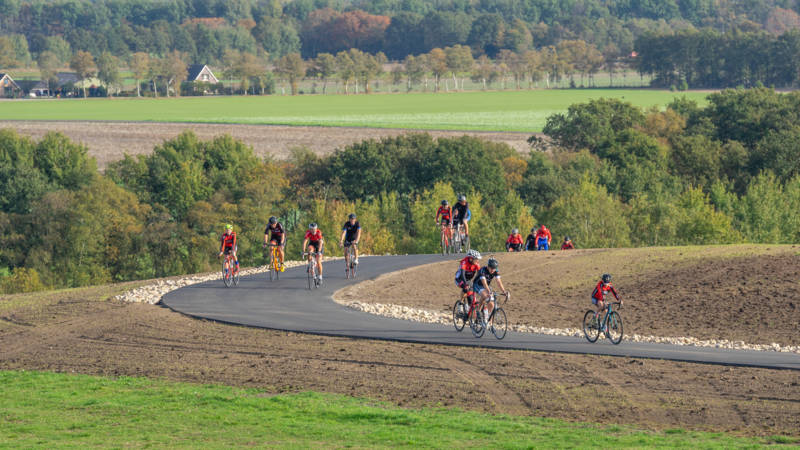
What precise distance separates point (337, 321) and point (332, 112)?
14588cm

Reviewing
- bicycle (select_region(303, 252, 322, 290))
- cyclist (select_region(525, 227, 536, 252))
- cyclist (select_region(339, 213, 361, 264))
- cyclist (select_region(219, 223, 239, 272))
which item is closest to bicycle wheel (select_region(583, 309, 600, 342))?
cyclist (select_region(339, 213, 361, 264))

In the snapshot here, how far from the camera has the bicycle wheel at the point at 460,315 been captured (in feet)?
91.5

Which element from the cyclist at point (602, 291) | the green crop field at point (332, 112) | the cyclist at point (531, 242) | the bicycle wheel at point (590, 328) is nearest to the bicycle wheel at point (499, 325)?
the bicycle wheel at point (590, 328)

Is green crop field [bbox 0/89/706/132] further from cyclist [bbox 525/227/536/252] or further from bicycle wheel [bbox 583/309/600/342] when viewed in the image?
bicycle wheel [bbox 583/309/600/342]

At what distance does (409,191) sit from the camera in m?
90.3

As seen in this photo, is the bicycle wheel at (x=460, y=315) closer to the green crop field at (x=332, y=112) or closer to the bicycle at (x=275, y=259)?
the bicycle at (x=275, y=259)

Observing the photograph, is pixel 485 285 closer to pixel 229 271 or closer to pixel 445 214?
pixel 229 271

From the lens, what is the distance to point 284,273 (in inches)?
1673

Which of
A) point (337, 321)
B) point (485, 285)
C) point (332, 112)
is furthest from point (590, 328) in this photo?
point (332, 112)

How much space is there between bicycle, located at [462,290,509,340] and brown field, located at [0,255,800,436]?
4.50 feet

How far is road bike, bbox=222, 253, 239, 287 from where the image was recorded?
126 feet

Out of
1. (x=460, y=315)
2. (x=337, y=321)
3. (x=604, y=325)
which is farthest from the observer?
(x=337, y=321)

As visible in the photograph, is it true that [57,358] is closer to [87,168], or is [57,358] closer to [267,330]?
[267,330]

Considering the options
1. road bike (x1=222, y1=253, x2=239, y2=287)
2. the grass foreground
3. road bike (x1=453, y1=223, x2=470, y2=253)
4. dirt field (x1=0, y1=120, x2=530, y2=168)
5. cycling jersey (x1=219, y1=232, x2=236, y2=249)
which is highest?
dirt field (x1=0, y1=120, x2=530, y2=168)
